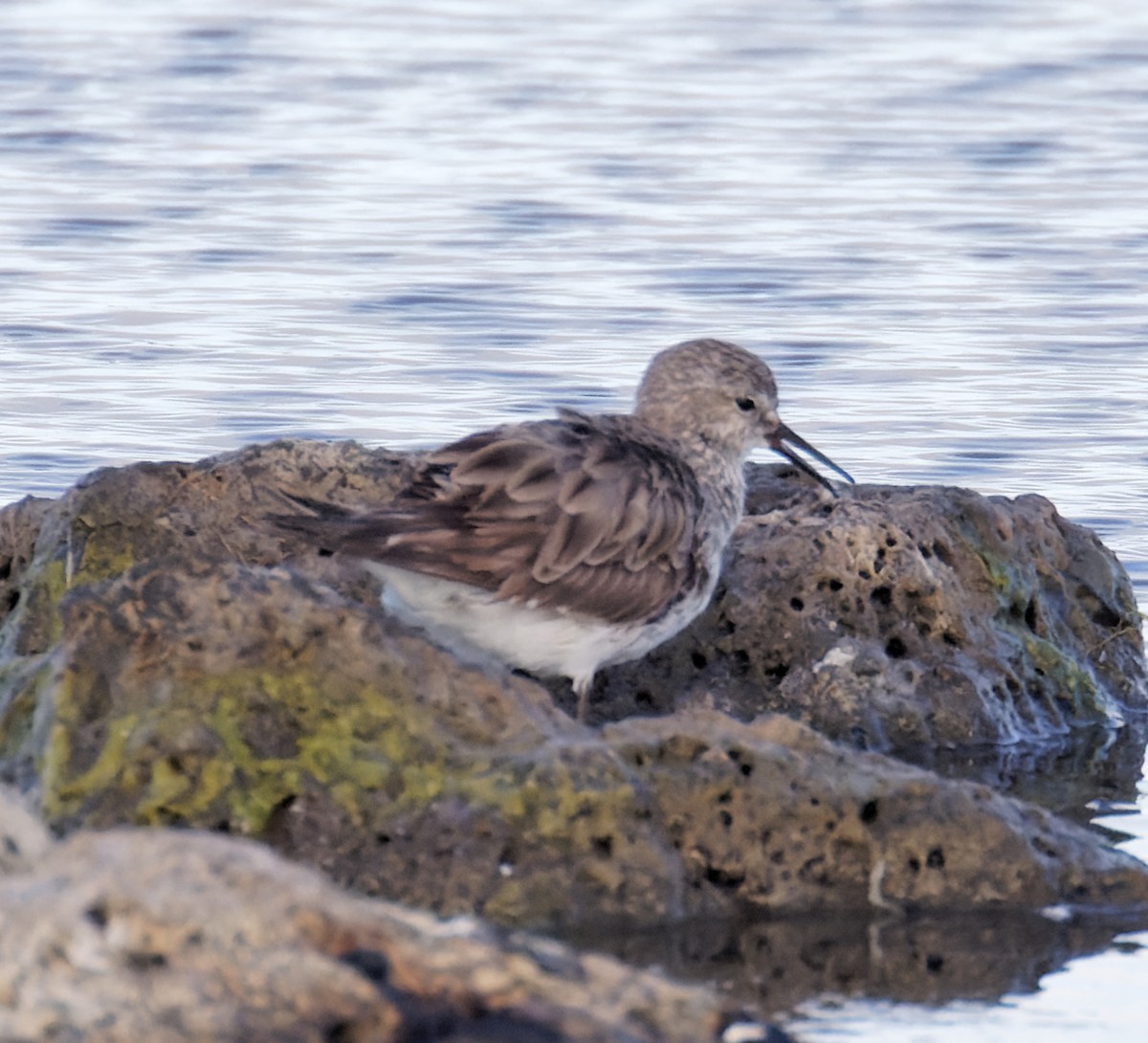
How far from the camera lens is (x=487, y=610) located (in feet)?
20.1

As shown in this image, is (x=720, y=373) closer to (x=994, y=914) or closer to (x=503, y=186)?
(x=994, y=914)

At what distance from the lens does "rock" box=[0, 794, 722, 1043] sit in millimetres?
3410

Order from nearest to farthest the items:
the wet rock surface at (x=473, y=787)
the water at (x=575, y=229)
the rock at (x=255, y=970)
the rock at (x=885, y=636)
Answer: the rock at (x=255, y=970) → the wet rock surface at (x=473, y=787) → the rock at (x=885, y=636) → the water at (x=575, y=229)

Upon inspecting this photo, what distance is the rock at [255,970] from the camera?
3.41m

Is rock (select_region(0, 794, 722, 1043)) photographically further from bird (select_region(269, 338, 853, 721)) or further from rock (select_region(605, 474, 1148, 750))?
rock (select_region(605, 474, 1148, 750))

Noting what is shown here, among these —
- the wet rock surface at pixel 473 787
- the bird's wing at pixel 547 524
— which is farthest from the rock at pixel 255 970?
the bird's wing at pixel 547 524

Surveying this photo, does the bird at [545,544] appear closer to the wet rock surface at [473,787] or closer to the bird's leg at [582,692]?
the bird's leg at [582,692]

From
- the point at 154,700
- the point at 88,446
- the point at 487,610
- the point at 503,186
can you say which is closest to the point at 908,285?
the point at 503,186

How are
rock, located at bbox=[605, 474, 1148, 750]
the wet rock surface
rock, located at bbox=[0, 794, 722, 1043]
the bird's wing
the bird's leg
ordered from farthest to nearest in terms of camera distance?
rock, located at bbox=[605, 474, 1148, 750] < the bird's leg < the bird's wing < the wet rock surface < rock, located at bbox=[0, 794, 722, 1043]

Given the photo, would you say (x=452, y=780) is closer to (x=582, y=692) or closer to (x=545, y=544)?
(x=545, y=544)

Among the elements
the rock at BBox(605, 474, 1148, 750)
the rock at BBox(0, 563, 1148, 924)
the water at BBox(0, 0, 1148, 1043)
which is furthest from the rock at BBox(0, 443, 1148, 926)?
the rock at BBox(605, 474, 1148, 750)

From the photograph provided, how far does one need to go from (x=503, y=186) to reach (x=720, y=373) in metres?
8.06

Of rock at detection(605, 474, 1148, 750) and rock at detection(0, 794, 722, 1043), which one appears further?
rock at detection(605, 474, 1148, 750)

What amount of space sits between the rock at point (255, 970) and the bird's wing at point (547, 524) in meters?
2.42
